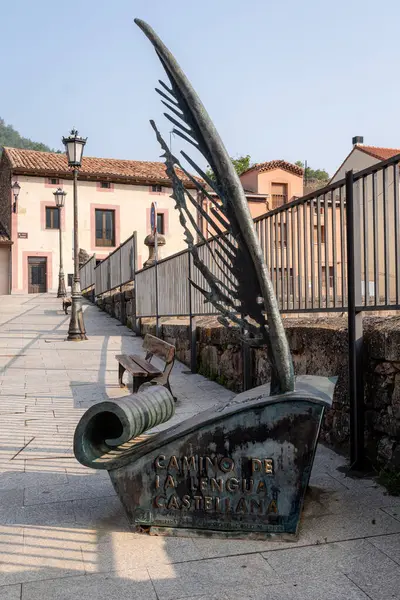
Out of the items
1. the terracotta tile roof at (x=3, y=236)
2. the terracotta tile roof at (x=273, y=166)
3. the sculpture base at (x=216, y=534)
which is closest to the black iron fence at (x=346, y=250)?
the sculpture base at (x=216, y=534)

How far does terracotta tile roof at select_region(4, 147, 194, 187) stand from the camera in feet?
104

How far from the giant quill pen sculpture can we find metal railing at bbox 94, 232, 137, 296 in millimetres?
9678

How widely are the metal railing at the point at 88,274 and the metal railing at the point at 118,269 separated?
2.51 metres

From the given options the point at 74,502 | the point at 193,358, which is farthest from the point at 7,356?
the point at 74,502

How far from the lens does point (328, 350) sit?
4383 millimetres

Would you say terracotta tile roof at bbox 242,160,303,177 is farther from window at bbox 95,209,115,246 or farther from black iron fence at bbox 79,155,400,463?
black iron fence at bbox 79,155,400,463

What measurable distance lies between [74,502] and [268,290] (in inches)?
70.4

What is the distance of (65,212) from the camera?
32906mm

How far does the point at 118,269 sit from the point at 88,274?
9.46 m

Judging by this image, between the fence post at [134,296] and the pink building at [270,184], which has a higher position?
the pink building at [270,184]

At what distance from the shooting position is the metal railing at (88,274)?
23.4 m

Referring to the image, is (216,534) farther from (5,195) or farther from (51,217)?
(5,195)

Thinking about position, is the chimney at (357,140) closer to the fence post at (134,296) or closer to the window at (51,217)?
the window at (51,217)

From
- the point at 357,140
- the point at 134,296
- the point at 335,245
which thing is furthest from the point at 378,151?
the point at 335,245
